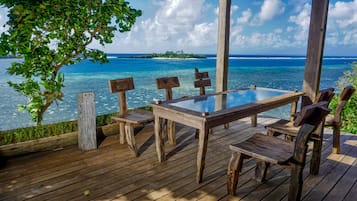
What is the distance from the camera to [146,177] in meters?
2.44

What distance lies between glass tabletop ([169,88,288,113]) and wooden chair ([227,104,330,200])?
51 cm

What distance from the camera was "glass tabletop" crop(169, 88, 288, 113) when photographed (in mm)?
2516

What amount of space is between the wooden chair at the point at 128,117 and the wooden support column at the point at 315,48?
206cm

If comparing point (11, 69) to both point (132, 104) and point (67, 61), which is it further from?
point (132, 104)

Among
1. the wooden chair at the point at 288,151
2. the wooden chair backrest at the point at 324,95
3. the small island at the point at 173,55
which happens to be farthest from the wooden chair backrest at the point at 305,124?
the small island at the point at 173,55

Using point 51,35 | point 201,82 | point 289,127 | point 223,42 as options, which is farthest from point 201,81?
point 51,35

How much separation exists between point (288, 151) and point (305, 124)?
422mm

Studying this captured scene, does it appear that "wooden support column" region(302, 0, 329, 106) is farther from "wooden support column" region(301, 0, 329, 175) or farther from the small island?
the small island

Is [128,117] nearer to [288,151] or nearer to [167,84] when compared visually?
[167,84]

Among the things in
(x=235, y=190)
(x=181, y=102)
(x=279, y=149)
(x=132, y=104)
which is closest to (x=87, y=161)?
(x=181, y=102)

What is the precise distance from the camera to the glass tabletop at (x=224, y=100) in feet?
8.25

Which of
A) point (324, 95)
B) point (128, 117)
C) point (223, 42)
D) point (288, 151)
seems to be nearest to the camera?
point (288, 151)

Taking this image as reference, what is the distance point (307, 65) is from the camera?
336 centimetres

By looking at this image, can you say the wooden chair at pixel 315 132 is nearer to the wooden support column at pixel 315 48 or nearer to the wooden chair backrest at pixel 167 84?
the wooden support column at pixel 315 48
